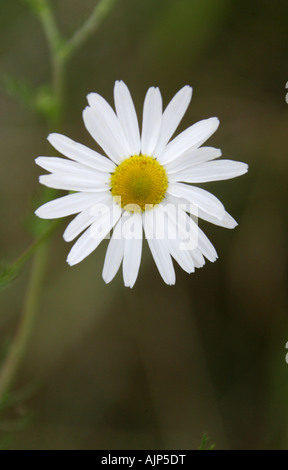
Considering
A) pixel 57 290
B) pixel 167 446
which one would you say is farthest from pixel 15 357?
pixel 167 446

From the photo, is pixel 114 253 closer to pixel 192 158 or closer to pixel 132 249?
pixel 132 249

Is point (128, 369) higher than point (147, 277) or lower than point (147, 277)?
lower

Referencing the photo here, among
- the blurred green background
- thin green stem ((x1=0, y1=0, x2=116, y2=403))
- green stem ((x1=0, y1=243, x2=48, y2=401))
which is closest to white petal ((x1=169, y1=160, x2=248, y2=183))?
thin green stem ((x1=0, y1=0, x2=116, y2=403))

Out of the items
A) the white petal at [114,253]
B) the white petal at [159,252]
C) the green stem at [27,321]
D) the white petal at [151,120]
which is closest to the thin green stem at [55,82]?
the green stem at [27,321]

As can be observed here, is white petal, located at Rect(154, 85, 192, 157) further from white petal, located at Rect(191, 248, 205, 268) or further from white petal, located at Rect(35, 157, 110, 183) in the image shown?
white petal, located at Rect(191, 248, 205, 268)

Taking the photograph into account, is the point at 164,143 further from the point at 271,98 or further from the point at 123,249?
the point at 271,98

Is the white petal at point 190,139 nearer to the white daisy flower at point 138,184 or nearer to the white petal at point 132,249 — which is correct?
the white daisy flower at point 138,184
